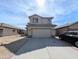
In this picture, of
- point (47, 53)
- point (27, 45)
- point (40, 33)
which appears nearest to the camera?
point (47, 53)

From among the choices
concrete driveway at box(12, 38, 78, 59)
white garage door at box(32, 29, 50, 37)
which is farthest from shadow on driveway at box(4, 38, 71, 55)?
white garage door at box(32, 29, 50, 37)

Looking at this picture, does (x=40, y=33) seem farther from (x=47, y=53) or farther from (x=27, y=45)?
(x=47, y=53)

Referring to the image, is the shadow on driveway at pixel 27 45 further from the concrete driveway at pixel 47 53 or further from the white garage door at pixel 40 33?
the white garage door at pixel 40 33

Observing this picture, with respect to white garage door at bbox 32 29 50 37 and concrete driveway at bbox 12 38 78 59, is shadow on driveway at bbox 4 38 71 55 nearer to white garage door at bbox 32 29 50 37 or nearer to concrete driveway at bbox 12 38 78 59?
concrete driveway at bbox 12 38 78 59

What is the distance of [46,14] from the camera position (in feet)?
103

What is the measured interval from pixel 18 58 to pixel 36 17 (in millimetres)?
21988

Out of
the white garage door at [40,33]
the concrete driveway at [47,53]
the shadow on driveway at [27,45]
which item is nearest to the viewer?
the concrete driveway at [47,53]

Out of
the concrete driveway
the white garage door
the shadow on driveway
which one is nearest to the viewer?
the concrete driveway

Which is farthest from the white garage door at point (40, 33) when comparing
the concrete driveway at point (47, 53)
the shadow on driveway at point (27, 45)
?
the concrete driveway at point (47, 53)

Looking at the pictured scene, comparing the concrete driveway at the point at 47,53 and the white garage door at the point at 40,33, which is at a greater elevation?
the white garage door at the point at 40,33

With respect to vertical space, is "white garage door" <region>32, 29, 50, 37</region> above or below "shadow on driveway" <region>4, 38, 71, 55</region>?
above

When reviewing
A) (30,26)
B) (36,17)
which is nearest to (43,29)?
(30,26)

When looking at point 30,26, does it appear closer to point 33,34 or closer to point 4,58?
point 33,34

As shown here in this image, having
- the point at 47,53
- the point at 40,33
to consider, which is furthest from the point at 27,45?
the point at 40,33
